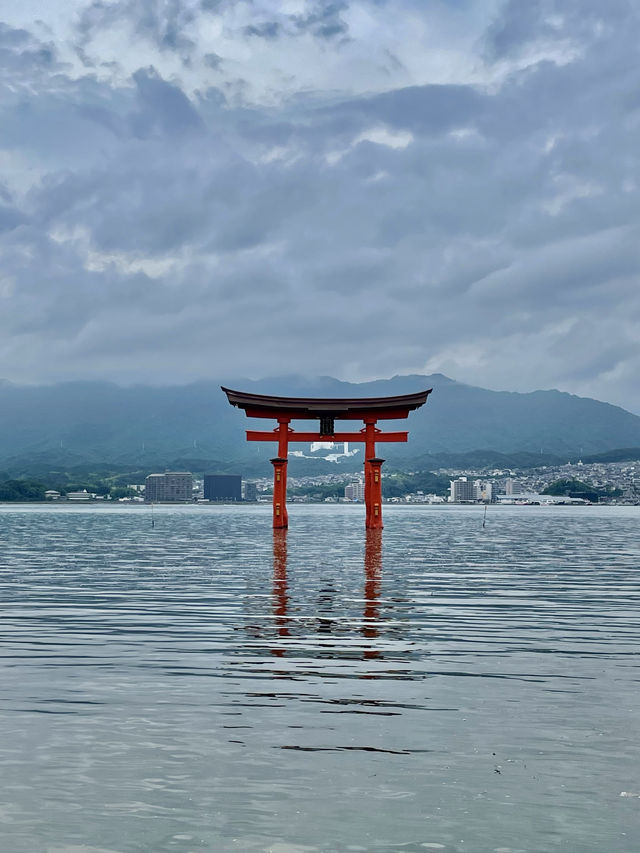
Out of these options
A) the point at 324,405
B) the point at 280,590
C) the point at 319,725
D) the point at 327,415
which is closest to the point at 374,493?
the point at 327,415

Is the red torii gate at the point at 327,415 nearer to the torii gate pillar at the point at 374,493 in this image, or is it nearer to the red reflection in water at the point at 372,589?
the torii gate pillar at the point at 374,493

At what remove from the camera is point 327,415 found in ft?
183

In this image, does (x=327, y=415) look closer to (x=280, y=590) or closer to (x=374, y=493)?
(x=374, y=493)

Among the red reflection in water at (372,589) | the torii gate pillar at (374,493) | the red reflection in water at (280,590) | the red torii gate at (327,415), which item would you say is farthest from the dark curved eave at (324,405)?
the red reflection in water at (280,590)

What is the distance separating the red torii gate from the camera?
5453cm

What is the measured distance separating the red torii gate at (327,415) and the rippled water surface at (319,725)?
34.8 metres

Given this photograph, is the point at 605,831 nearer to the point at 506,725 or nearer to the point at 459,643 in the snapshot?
the point at 506,725

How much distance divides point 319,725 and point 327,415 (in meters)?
47.6

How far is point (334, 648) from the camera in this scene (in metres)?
13.0

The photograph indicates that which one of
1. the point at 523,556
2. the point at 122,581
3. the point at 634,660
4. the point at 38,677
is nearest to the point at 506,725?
the point at 634,660

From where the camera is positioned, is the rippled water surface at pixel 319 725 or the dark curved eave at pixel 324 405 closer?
the rippled water surface at pixel 319 725

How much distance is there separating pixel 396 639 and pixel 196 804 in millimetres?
8099

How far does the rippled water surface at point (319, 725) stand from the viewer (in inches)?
229

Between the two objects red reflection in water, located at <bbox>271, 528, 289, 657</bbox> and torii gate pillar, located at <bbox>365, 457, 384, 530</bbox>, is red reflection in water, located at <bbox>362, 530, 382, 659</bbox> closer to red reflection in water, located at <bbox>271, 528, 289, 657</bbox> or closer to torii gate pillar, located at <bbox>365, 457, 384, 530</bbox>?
red reflection in water, located at <bbox>271, 528, 289, 657</bbox>
